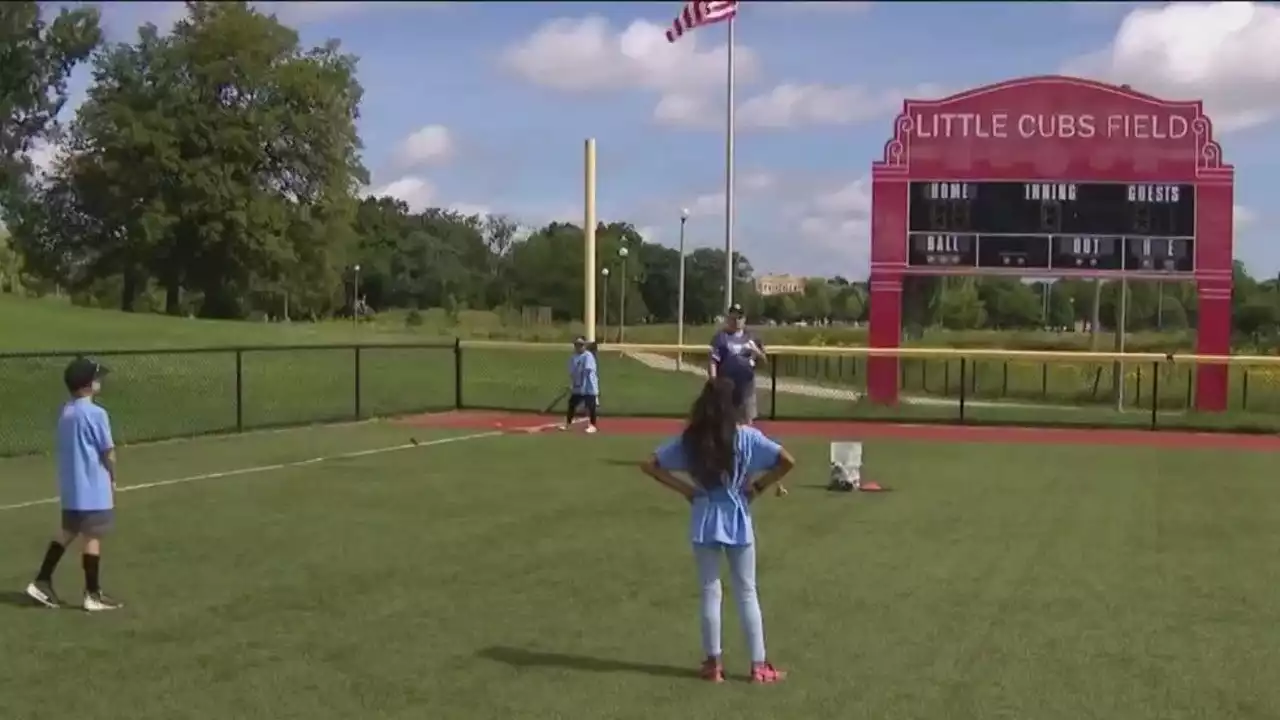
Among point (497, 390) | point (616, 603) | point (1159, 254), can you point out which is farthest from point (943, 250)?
point (616, 603)

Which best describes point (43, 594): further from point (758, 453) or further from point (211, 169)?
point (211, 169)

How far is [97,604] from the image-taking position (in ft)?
29.8

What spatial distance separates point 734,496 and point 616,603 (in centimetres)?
254

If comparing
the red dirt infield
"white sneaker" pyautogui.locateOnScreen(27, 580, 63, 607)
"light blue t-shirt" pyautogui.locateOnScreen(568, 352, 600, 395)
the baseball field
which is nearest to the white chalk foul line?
the baseball field

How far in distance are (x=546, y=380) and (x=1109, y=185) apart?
662 inches

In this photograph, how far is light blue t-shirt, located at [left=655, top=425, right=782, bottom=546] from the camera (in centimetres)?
715

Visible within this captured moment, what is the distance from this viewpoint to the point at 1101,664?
791cm

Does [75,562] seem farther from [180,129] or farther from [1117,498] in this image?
[180,129]

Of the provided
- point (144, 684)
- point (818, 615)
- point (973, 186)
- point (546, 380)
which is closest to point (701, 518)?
point (818, 615)

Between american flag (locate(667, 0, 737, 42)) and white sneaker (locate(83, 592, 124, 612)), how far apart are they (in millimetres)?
23921

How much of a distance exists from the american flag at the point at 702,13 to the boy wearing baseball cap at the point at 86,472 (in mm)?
23493

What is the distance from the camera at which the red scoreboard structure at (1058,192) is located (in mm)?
28109

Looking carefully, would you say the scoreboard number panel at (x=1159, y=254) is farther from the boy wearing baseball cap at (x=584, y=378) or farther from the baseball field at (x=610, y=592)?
the boy wearing baseball cap at (x=584, y=378)

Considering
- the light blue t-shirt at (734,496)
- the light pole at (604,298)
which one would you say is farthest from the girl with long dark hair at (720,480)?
the light pole at (604,298)
